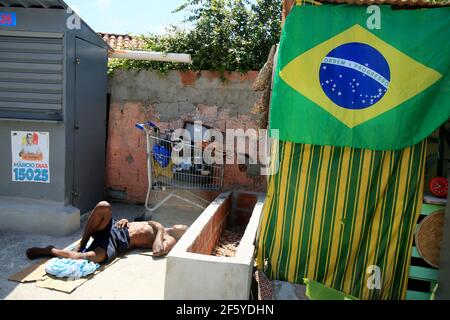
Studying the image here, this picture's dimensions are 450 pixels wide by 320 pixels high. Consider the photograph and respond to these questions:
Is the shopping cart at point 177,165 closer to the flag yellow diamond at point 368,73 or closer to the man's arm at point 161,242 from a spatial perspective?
the man's arm at point 161,242

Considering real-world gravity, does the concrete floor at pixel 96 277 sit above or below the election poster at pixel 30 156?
below

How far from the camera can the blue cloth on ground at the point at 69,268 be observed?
155 inches

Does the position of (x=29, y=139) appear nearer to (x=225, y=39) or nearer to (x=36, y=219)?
(x=36, y=219)

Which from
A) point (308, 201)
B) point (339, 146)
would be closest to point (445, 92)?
point (339, 146)

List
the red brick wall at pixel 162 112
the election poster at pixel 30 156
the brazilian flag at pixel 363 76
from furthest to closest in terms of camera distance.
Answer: the red brick wall at pixel 162 112 < the election poster at pixel 30 156 < the brazilian flag at pixel 363 76

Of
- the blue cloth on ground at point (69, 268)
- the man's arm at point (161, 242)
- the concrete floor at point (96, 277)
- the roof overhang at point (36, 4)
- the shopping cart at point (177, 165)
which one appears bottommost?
the concrete floor at point (96, 277)

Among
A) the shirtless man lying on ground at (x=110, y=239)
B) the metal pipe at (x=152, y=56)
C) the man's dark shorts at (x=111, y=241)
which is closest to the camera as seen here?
the shirtless man lying on ground at (x=110, y=239)

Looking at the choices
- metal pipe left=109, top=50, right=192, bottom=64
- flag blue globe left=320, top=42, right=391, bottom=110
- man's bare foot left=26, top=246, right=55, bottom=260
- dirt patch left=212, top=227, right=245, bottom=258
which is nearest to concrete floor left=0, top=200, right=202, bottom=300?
man's bare foot left=26, top=246, right=55, bottom=260

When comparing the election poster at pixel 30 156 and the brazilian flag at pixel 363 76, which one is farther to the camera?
the election poster at pixel 30 156

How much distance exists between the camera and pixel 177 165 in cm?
535

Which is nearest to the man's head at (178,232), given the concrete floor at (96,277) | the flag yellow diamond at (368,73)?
the concrete floor at (96,277)

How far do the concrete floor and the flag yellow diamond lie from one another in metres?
2.45

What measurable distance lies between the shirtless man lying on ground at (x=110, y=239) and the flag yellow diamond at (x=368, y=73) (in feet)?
7.98

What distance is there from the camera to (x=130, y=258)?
4551 millimetres
